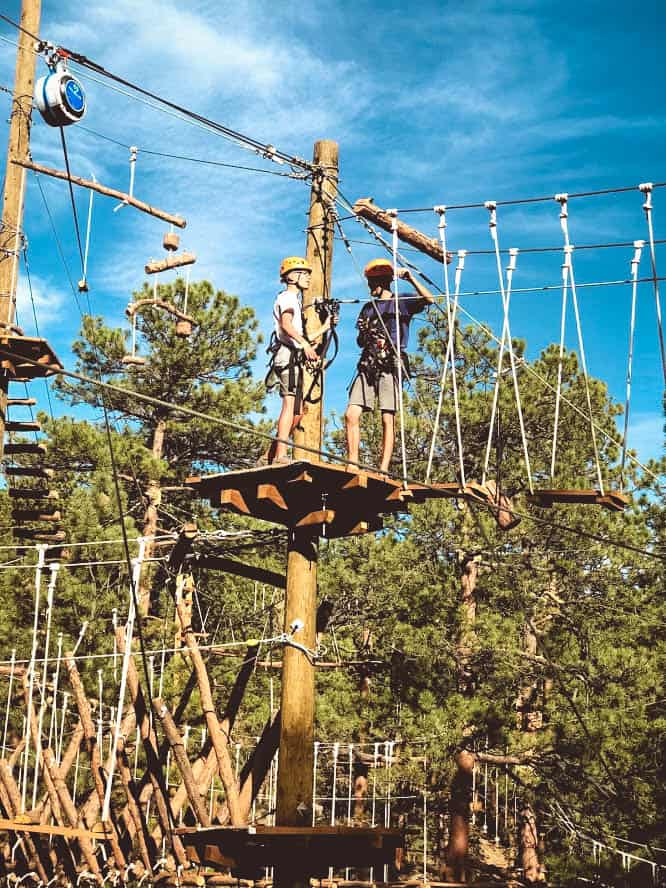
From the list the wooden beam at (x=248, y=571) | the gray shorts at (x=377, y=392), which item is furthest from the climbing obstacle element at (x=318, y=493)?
the wooden beam at (x=248, y=571)

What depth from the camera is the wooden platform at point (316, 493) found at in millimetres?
6383

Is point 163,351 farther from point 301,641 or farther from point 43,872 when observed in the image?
point 301,641

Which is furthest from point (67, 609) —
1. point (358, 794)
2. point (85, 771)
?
point (358, 794)

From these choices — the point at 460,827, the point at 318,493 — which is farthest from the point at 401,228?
the point at 460,827

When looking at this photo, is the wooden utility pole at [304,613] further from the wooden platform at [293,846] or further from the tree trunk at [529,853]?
the tree trunk at [529,853]

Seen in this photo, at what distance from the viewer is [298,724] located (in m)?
6.52

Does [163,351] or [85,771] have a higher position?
[163,351]

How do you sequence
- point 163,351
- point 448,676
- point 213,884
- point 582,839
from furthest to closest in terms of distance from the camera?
point 163,351
point 448,676
point 582,839
point 213,884

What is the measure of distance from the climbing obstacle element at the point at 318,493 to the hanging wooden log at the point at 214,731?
206 centimetres

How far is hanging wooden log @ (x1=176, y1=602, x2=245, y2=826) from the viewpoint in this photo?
752 cm

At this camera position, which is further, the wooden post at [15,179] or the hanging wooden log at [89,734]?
the hanging wooden log at [89,734]

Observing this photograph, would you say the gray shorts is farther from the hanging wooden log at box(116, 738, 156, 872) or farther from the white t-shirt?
A: the hanging wooden log at box(116, 738, 156, 872)

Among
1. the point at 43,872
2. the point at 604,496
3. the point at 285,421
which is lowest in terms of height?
the point at 43,872

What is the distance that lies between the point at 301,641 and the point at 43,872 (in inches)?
257
